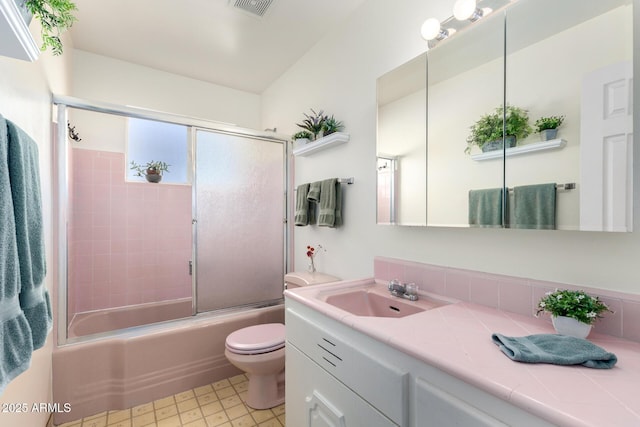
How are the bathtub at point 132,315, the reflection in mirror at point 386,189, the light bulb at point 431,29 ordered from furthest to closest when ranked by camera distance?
1. the bathtub at point 132,315
2. the reflection in mirror at point 386,189
3. the light bulb at point 431,29

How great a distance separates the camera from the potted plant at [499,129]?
3.66 feet

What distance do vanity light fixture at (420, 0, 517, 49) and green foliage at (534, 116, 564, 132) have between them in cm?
49

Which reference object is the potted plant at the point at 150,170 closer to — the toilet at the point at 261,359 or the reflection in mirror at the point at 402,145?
the toilet at the point at 261,359

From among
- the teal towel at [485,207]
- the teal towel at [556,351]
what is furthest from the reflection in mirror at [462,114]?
the teal towel at [556,351]

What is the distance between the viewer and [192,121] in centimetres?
226

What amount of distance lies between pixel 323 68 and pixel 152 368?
2.47 meters

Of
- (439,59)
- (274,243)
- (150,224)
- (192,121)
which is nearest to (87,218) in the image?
(150,224)

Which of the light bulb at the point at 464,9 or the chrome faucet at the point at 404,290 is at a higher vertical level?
the light bulb at the point at 464,9

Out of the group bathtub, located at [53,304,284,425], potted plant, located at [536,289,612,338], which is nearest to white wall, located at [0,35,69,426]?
bathtub, located at [53,304,284,425]

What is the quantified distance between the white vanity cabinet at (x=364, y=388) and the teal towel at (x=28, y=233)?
3.05ft

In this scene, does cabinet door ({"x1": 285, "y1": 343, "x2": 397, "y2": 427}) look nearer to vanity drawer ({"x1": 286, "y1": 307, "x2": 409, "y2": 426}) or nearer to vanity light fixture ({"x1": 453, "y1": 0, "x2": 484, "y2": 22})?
vanity drawer ({"x1": 286, "y1": 307, "x2": 409, "y2": 426})

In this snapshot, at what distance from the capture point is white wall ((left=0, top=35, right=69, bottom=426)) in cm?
111

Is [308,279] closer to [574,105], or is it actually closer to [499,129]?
[499,129]

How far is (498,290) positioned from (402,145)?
83 cm
